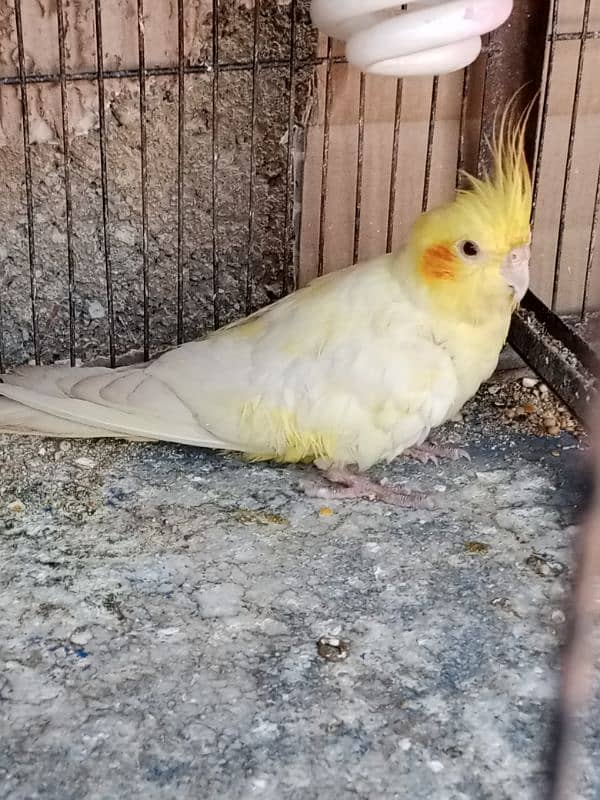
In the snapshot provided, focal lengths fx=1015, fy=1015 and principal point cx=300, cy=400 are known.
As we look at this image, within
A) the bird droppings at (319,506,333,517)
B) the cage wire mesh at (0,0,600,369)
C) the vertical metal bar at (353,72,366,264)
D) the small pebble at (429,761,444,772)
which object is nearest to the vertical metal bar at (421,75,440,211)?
the cage wire mesh at (0,0,600,369)

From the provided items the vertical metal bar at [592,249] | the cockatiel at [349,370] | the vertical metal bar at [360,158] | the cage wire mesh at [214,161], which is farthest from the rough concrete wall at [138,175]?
the vertical metal bar at [592,249]

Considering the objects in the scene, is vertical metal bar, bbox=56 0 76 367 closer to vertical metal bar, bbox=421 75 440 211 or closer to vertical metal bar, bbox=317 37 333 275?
vertical metal bar, bbox=317 37 333 275

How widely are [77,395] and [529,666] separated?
1.18 metres

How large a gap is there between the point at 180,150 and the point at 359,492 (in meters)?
1.01

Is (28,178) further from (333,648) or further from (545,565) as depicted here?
(545,565)

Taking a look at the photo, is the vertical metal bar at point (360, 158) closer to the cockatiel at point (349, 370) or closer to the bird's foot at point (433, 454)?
the cockatiel at point (349, 370)

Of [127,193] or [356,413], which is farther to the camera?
[127,193]

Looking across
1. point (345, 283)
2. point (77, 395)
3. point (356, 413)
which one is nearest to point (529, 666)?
point (356, 413)

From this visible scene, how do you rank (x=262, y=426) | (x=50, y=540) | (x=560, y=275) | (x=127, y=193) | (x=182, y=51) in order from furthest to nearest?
(x=560, y=275)
(x=127, y=193)
(x=182, y=51)
(x=262, y=426)
(x=50, y=540)

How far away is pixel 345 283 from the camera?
94.0 inches

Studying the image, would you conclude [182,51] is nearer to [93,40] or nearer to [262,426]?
[93,40]

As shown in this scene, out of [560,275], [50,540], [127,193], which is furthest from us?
[560,275]

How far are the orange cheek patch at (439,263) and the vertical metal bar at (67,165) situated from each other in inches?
37.5

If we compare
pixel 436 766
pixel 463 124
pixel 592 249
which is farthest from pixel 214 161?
pixel 436 766
